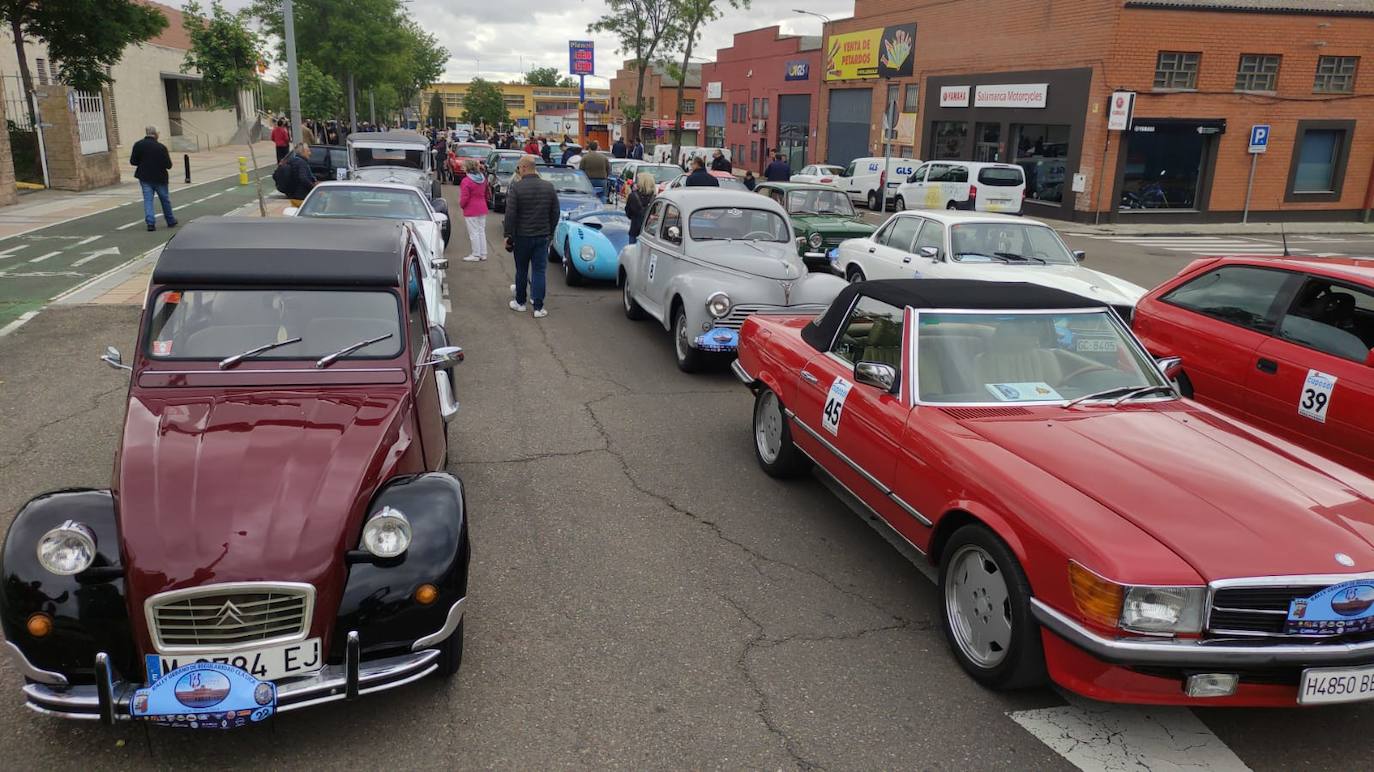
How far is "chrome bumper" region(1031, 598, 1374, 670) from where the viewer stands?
3.33m

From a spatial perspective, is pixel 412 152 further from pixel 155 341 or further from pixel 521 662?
pixel 521 662

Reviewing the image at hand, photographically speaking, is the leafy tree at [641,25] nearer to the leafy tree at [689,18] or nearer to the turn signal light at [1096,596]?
the leafy tree at [689,18]

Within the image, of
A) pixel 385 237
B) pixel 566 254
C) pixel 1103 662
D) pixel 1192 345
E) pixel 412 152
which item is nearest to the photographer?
pixel 1103 662

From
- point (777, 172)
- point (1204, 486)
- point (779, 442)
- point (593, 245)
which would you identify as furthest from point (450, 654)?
point (777, 172)

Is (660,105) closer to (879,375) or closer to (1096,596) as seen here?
(879,375)

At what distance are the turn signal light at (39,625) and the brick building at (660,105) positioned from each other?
6460cm

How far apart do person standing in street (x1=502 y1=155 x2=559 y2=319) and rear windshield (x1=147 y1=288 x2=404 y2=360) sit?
6171mm

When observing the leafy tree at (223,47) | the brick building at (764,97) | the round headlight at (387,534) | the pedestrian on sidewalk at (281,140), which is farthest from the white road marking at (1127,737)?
the brick building at (764,97)

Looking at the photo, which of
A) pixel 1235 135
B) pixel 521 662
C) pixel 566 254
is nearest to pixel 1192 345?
pixel 521 662

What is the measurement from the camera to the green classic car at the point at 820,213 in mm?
14242

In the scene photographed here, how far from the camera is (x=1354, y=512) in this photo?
3779mm

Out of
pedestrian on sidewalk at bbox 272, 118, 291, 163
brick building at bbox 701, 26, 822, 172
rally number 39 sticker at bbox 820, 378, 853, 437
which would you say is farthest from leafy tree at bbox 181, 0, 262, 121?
brick building at bbox 701, 26, 822, 172

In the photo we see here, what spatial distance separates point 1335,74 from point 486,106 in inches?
3543

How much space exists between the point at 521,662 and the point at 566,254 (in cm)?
1061
